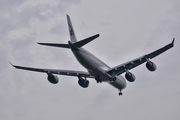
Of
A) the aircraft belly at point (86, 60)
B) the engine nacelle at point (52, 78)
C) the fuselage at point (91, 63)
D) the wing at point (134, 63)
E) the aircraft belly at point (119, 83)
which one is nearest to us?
the fuselage at point (91, 63)

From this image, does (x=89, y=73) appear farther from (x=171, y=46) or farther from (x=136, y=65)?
(x=171, y=46)

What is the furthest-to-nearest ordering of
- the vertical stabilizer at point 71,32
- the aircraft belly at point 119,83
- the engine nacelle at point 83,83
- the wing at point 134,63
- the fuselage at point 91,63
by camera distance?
the aircraft belly at point 119,83 < the engine nacelle at point 83,83 < the vertical stabilizer at point 71,32 < the wing at point 134,63 < the fuselage at point 91,63

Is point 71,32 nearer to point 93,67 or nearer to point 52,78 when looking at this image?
point 93,67

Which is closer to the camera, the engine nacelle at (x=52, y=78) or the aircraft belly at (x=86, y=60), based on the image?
the aircraft belly at (x=86, y=60)

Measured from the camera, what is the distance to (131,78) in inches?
1736

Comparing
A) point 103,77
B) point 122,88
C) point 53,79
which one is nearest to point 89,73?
point 103,77

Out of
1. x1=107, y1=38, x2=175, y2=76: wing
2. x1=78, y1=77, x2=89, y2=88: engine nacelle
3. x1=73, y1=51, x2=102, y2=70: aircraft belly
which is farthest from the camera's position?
x1=78, y1=77, x2=89, y2=88: engine nacelle

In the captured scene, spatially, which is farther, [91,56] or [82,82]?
[82,82]

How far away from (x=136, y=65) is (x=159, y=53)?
4.51 m

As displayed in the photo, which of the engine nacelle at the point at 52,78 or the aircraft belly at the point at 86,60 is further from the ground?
the aircraft belly at the point at 86,60

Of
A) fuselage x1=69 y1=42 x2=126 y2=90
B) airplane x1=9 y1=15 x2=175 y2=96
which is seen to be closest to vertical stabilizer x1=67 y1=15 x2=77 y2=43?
airplane x1=9 y1=15 x2=175 y2=96

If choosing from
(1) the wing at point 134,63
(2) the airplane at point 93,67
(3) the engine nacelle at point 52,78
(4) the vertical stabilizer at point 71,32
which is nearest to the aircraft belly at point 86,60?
(2) the airplane at point 93,67

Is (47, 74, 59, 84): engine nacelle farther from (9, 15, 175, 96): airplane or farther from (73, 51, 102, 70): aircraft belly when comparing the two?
(73, 51, 102, 70): aircraft belly

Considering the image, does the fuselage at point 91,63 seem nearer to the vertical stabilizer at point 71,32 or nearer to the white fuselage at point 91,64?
the white fuselage at point 91,64
